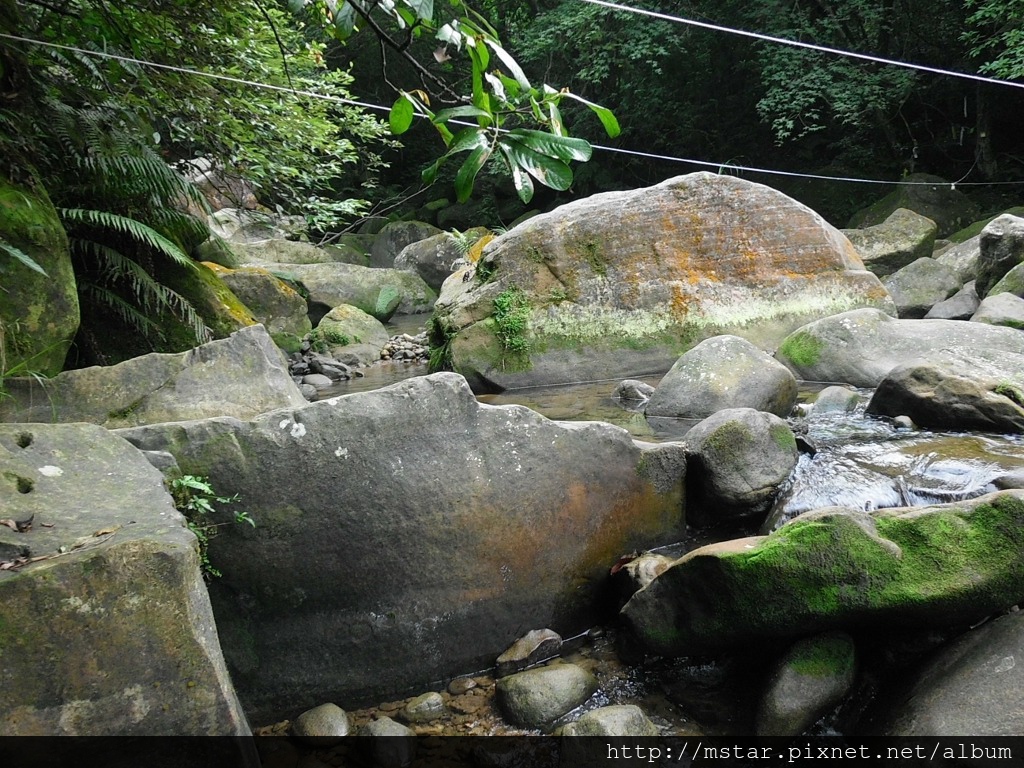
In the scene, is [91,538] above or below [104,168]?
below

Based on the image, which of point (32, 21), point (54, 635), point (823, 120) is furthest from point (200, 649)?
point (823, 120)

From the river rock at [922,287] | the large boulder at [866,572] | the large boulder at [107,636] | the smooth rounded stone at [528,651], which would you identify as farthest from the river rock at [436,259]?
the large boulder at [107,636]

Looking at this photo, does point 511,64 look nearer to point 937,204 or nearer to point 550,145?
point 550,145

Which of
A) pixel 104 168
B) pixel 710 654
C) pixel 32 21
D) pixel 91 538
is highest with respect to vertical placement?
pixel 32 21

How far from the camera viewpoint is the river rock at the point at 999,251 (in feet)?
23.6

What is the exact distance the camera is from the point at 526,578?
2928mm

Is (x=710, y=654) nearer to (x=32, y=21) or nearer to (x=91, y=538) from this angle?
(x=91, y=538)

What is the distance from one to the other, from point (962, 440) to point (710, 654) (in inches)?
93.6

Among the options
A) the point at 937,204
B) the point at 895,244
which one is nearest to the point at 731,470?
the point at 895,244

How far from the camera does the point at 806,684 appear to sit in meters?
2.31

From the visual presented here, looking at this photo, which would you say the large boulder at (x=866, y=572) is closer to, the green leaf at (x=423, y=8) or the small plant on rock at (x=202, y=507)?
the small plant on rock at (x=202, y=507)

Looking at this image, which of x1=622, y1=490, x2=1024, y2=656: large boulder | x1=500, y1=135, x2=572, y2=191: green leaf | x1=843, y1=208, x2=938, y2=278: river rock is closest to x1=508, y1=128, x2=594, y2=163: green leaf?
x1=500, y1=135, x2=572, y2=191: green leaf

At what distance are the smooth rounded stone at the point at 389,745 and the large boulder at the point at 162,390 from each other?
190 centimetres

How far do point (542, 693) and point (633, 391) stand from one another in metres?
3.65
